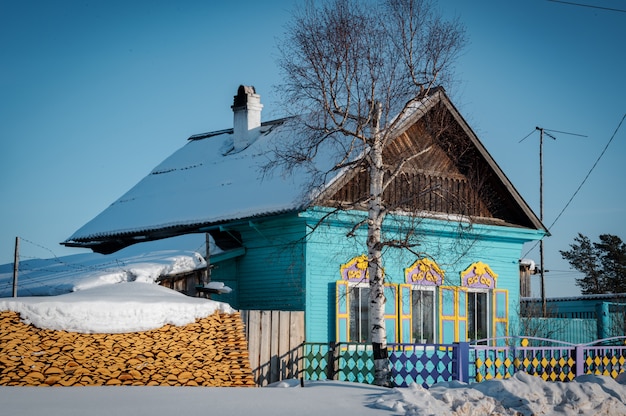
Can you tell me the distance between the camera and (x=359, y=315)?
19.8 meters

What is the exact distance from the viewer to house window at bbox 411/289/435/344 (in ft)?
68.0

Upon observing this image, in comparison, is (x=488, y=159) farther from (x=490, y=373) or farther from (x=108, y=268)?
(x=108, y=268)

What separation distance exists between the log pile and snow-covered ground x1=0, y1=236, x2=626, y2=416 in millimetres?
209

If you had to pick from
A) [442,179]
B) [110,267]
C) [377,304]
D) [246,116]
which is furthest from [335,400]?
[246,116]

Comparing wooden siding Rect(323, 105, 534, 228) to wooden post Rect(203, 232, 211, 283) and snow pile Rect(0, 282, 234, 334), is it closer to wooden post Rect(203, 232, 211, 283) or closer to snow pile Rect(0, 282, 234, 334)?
wooden post Rect(203, 232, 211, 283)

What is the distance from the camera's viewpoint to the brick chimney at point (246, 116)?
24.3 meters

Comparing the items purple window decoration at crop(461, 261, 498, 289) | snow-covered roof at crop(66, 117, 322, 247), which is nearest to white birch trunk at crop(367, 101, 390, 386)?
snow-covered roof at crop(66, 117, 322, 247)

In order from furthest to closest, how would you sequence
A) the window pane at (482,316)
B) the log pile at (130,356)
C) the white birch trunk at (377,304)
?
the window pane at (482,316) < the white birch trunk at (377,304) < the log pile at (130,356)

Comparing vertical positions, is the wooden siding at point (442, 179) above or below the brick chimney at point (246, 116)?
below

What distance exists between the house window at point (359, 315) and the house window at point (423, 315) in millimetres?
1365

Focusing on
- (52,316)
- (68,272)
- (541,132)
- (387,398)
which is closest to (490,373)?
(387,398)

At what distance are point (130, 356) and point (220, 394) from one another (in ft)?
6.85

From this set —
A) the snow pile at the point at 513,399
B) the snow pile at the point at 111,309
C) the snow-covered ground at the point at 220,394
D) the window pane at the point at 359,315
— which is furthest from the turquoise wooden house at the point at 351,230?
the snow pile at the point at 513,399

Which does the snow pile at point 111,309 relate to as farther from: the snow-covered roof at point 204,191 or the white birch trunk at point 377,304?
the snow-covered roof at point 204,191
